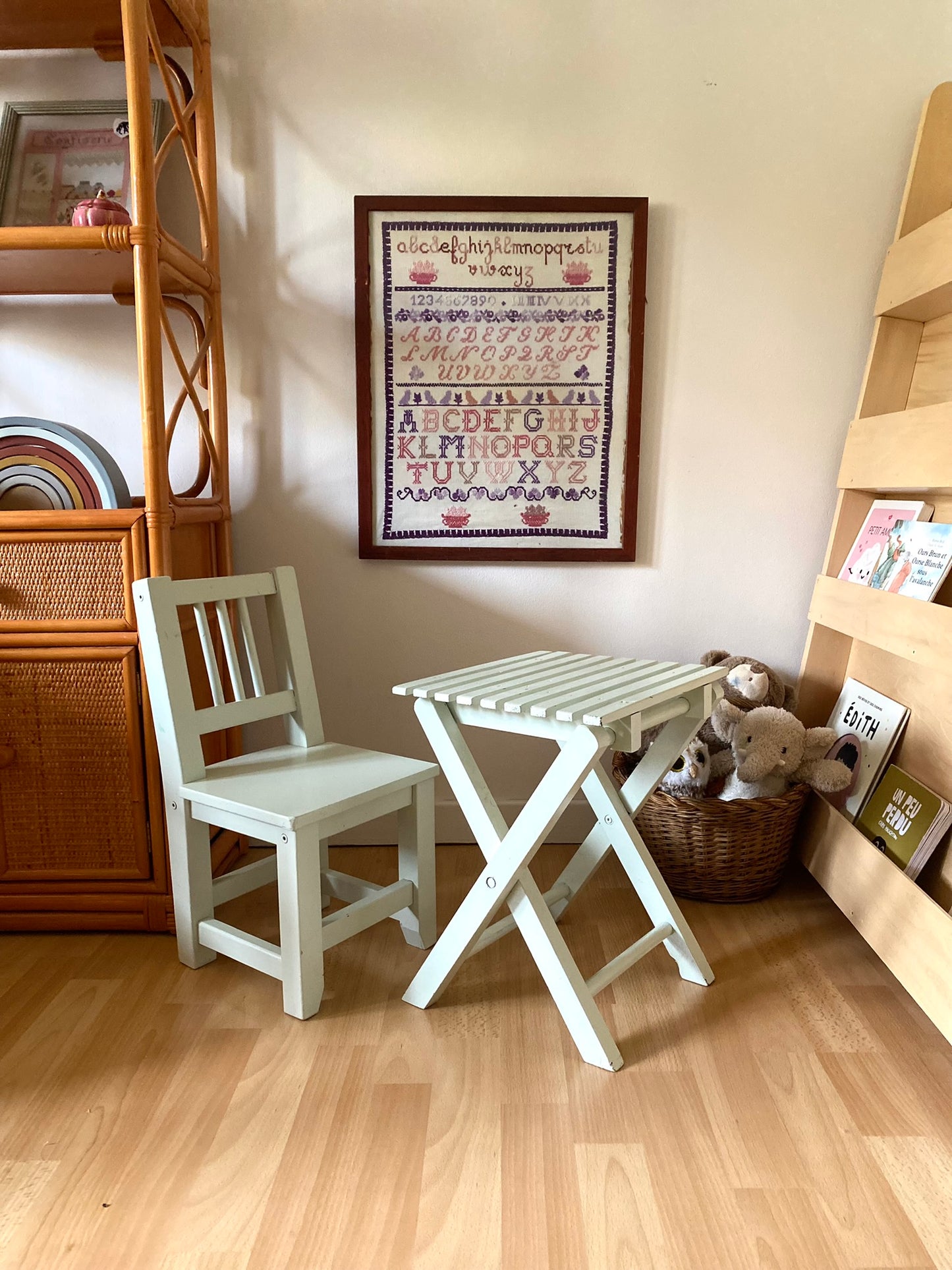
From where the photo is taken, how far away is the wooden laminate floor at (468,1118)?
116 centimetres

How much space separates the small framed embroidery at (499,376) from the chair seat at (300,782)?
648 millimetres

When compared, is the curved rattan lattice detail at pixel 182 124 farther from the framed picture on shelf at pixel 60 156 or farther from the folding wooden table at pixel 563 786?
the folding wooden table at pixel 563 786

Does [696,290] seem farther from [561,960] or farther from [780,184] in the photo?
[561,960]

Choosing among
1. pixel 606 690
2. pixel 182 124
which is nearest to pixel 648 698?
pixel 606 690

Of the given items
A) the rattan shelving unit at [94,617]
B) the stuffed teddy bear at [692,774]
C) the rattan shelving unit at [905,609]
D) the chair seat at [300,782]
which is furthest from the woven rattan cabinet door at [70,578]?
the rattan shelving unit at [905,609]

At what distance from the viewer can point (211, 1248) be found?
1137mm

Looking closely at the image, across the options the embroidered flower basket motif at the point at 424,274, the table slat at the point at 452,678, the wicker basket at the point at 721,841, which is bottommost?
the wicker basket at the point at 721,841

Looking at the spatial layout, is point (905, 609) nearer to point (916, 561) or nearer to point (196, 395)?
point (916, 561)

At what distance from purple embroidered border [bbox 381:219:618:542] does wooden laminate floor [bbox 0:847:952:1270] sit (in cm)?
100

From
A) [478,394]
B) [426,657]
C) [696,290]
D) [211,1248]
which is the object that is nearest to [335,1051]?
[211,1248]

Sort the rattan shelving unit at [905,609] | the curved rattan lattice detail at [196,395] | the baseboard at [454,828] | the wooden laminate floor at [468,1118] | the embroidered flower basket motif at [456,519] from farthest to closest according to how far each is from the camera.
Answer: the baseboard at [454,828]
the embroidered flower basket motif at [456,519]
the curved rattan lattice detail at [196,395]
the rattan shelving unit at [905,609]
the wooden laminate floor at [468,1118]

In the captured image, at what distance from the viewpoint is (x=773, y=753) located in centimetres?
201

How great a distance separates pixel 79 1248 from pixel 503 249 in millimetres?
2090

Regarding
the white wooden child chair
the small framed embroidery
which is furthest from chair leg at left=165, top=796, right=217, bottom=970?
the small framed embroidery
